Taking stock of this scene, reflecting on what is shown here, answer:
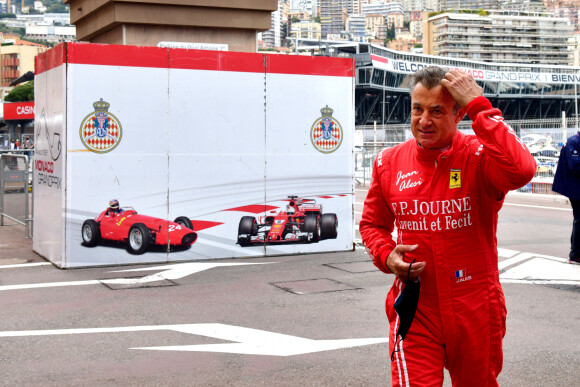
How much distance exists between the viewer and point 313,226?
11688 millimetres

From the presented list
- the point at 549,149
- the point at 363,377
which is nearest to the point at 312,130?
the point at 363,377

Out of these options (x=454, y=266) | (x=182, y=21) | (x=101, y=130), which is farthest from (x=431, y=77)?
(x=182, y=21)

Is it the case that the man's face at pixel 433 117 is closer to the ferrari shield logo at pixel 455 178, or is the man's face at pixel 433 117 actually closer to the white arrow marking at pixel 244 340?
the ferrari shield logo at pixel 455 178

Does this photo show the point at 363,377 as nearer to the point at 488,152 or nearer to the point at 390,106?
the point at 488,152

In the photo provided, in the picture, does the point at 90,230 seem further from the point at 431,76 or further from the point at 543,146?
the point at 543,146

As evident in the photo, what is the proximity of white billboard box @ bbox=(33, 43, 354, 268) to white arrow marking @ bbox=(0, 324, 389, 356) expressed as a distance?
12.3ft

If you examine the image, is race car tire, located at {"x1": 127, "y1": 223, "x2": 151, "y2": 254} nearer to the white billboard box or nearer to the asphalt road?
the white billboard box

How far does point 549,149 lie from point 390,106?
295 feet

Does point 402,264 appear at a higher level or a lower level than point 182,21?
lower

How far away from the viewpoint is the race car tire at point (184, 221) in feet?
36.0

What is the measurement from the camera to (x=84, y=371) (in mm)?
5629

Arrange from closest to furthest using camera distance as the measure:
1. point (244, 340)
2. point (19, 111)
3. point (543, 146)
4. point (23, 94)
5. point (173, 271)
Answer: point (244, 340) → point (173, 271) → point (543, 146) → point (19, 111) → point (23, 94)

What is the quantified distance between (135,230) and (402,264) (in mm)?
7892

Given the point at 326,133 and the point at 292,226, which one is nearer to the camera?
the point at 292,226
